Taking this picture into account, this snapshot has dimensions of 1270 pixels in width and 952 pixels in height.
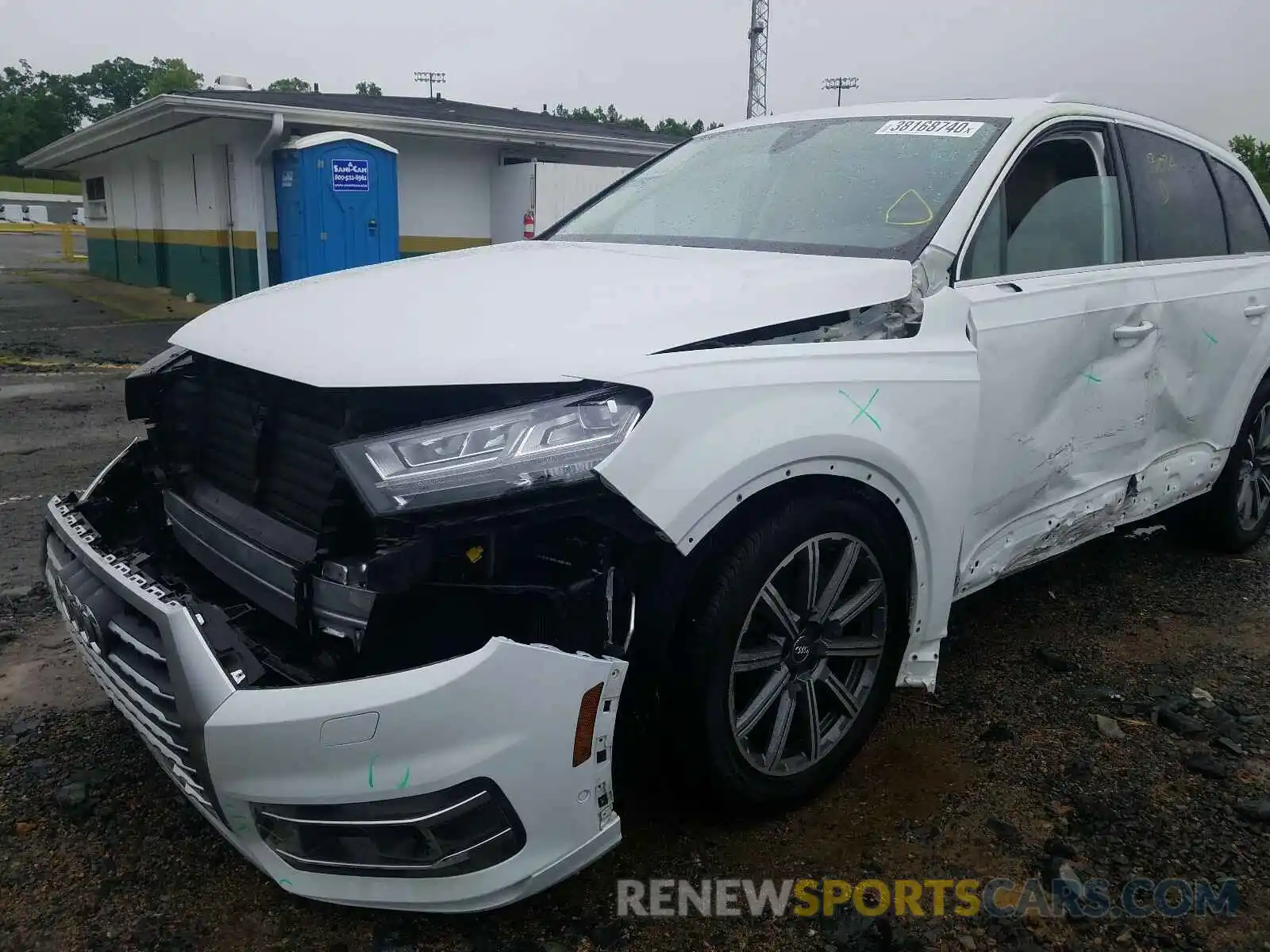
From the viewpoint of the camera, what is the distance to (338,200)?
13.5 meters

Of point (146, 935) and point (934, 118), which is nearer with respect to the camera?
point (146, 935)

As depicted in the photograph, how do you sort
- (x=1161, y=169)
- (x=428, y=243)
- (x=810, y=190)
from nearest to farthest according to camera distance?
(x=810, y=190), (x=1161, y=169), (x=428, y=243)

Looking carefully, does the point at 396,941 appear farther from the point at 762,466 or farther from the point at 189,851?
the point at 762,466

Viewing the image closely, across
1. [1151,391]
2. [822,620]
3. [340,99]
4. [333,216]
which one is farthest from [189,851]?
[340,99]

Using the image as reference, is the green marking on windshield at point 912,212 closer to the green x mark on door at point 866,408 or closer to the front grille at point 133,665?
the green x mark on door at point 866,408

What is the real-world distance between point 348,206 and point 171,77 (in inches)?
3039

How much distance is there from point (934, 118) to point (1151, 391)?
3.95 ft

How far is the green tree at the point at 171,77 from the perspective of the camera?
7562 centimetres

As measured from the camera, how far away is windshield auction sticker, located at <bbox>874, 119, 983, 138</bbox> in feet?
10.0

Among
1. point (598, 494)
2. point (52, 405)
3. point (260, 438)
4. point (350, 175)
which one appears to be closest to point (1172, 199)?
point (598, 494)

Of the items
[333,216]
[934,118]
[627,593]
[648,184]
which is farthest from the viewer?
[333,216]

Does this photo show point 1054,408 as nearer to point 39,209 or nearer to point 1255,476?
point 1255,476

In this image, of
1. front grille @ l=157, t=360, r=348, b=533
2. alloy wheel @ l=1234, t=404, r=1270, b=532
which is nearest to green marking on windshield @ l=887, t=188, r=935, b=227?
front grille @ l=157, t=360, r=348, b=533

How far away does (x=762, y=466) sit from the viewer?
2.11 metres
